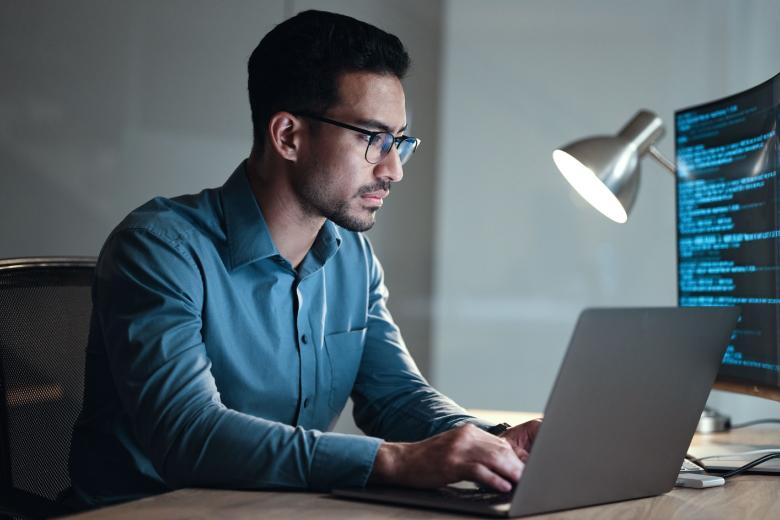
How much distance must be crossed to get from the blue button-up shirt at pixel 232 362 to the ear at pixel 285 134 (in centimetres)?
9

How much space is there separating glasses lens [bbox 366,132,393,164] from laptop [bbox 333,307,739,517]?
61cm

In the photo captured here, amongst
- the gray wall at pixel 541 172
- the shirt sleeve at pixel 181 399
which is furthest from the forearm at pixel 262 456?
the gray wall at pixel 541 172

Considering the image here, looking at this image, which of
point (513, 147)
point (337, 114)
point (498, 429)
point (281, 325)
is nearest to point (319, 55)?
point (337, 114)

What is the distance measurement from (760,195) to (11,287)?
1.12m

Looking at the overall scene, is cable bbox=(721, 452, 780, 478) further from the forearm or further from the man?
the forearm

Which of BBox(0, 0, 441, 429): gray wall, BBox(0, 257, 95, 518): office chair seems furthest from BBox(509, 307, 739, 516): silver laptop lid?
BBox(0, 0, 441, 429): gray wall

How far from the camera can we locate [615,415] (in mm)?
907

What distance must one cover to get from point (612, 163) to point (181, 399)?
933 millimetres

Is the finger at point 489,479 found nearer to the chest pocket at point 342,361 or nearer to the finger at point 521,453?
the finger at point 521,453

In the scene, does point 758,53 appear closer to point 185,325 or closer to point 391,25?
point 391,25

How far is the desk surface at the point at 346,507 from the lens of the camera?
85cm

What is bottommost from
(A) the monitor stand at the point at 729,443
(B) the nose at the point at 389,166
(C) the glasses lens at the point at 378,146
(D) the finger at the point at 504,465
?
(A) the monitor stand at the point at 729,443

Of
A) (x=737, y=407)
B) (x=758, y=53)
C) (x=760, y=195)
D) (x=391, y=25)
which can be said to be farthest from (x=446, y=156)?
(x=760, y=195)

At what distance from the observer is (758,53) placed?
9.20 ft
